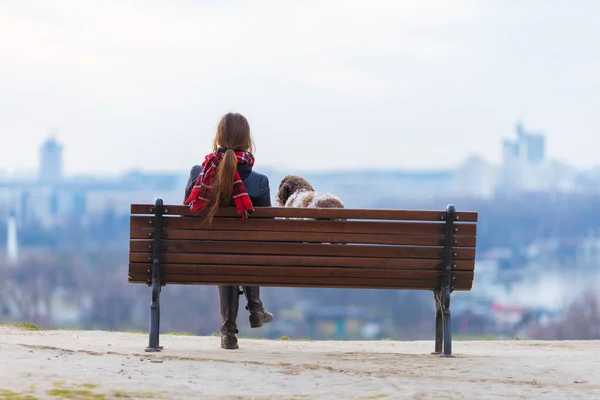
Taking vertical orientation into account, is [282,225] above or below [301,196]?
below

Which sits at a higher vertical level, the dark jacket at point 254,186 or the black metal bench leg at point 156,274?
the dark jacket at point 254,186

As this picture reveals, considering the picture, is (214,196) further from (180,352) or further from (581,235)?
(581,235)

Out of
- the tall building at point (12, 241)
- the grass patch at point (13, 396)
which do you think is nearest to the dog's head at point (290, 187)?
the grass patch at point (13, 396)

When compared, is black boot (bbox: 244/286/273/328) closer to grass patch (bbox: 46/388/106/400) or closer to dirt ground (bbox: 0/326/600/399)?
dirt ground (bbox: 0/326/600/399)

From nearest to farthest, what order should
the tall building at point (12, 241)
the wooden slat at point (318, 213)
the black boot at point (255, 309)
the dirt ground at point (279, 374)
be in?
Result: the dirt ground at point (279, 374)
the wooden slat at point (318, 213)
the black boot at point (255, 309)
the tall building at point (12, 241)

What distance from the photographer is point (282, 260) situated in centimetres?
818

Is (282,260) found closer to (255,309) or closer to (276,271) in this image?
(276,271)

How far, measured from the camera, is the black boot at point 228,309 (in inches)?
339

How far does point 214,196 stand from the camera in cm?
812

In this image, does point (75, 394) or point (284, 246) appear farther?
point (284, 246)

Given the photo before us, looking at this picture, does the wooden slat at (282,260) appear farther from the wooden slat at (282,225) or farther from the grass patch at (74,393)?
the grass patch at (74,393)

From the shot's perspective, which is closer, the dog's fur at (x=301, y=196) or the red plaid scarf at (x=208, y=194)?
the red plaid scarf at (x=208, y=194)

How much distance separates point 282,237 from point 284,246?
0.06 meters

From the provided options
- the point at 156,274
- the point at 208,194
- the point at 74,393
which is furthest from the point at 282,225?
the point at 74,393
